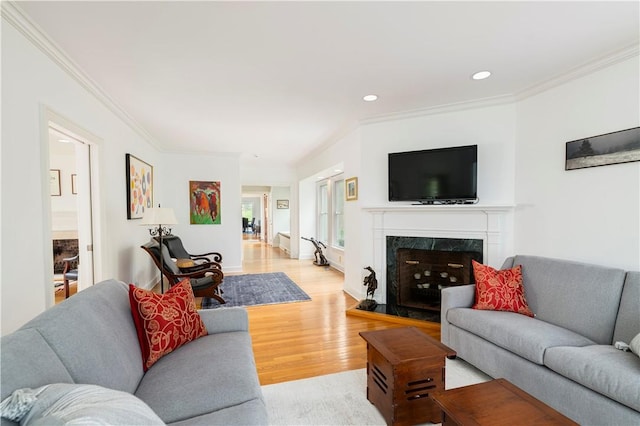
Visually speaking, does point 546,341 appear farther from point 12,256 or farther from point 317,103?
point 12,256

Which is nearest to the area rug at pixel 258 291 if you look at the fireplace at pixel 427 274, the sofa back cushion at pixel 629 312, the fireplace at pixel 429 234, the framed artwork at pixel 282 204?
the fireplace at pixel 429 234

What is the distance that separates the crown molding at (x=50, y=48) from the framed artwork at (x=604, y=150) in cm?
420

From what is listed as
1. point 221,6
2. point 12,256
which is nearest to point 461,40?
point 221,6

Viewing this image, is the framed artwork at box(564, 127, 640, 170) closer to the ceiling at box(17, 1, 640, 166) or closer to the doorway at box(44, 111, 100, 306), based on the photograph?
the ceiling at box(17, 1, 640, 166)

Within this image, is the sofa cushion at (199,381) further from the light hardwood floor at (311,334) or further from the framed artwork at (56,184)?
the framed artwork at (56,184)

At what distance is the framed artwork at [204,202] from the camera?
630cm

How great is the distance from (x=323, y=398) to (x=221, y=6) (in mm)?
2590

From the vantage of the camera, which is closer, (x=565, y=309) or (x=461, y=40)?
(x=461, y=40)

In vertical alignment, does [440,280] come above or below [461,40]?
below

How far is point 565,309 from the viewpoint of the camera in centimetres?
238

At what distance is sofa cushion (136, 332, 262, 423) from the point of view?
52.3 inches

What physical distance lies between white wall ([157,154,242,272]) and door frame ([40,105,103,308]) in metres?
3.01

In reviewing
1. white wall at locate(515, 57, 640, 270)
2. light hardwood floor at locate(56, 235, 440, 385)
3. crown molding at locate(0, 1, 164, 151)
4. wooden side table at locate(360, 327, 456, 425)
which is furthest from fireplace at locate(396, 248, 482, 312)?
crown molding at locate(0, 1, 164, 151)

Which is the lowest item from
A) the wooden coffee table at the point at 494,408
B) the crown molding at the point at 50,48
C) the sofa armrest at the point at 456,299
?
the wooden coffee table at the point at 494,408
